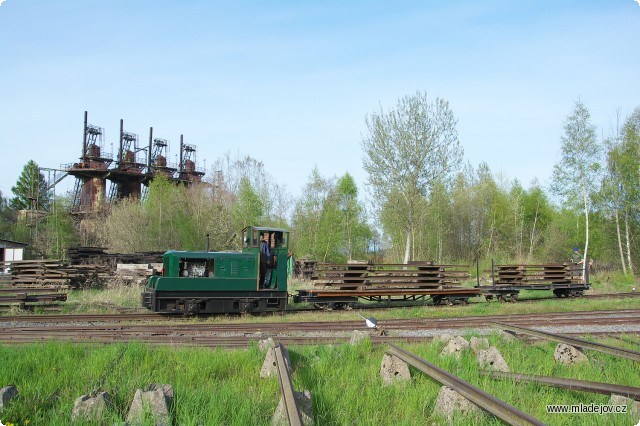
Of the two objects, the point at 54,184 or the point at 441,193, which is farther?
the point at 54,184

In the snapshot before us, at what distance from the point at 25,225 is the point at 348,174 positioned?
35.9 meters

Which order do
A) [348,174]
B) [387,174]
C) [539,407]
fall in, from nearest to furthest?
[539,407], [387,174], [348,174]

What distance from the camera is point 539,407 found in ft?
18.0

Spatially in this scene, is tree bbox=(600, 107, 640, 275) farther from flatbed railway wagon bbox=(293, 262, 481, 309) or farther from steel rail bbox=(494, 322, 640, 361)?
steel rail bbox=(494, 322, 640, 361)

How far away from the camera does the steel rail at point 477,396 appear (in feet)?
13.2

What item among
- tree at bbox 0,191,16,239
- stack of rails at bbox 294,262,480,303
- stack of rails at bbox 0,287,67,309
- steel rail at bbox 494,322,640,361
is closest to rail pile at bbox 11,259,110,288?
stack of rails at bbox 0,287,67,309

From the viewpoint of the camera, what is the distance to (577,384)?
556 cm

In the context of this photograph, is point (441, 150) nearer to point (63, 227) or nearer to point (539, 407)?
point (539, 407)

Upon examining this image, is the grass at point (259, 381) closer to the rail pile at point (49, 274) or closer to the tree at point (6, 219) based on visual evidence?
the rail pile at point (49, 274)

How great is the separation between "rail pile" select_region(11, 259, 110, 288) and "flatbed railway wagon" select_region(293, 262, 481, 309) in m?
12.0

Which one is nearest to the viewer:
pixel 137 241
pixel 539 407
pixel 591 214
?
pixel 539 407

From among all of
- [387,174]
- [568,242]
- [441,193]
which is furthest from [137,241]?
[568,242]

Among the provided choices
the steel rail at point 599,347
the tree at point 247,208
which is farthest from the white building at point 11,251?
the steel rail at point 599,347

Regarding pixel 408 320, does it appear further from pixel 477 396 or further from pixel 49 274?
pixel 49 274
